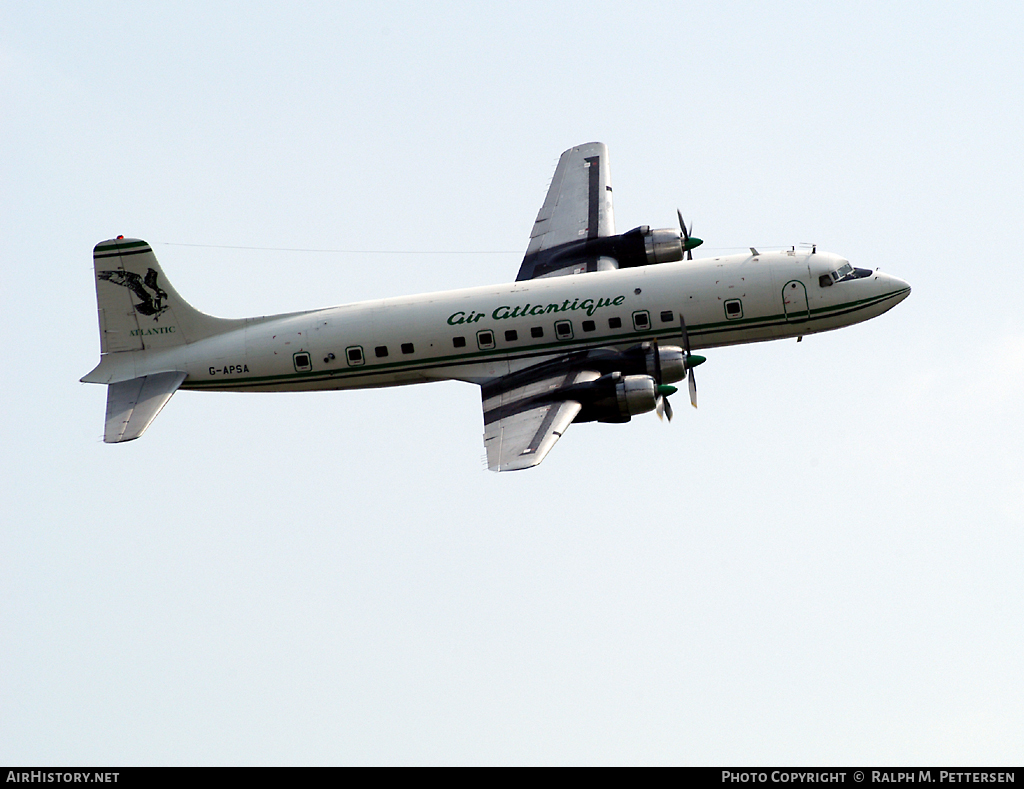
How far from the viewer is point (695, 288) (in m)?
41.3

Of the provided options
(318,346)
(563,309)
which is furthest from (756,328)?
(318,346)

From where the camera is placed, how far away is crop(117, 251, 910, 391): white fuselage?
4116 centimetres

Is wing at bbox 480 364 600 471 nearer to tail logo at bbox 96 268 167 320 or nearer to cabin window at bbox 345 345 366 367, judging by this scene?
cabin window at bbox 345 345 366 367

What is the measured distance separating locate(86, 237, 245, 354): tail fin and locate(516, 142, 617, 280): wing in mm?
10812

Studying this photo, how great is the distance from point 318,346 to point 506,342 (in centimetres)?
610

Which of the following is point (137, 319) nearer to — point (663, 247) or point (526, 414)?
point (526, 414)

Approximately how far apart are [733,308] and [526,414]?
799cm

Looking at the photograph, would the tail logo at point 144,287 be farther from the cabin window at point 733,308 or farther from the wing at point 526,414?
the cabin window at point 733,308

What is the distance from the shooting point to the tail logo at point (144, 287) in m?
42.5

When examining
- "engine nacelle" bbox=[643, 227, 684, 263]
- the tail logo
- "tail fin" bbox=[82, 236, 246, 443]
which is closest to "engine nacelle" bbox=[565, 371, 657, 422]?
"engine nacelle" bbox=[643, 227, 684, 263]

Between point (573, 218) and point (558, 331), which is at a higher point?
point (573, 218)

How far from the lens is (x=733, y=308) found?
41375mm

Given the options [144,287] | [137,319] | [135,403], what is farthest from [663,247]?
[135,403]
